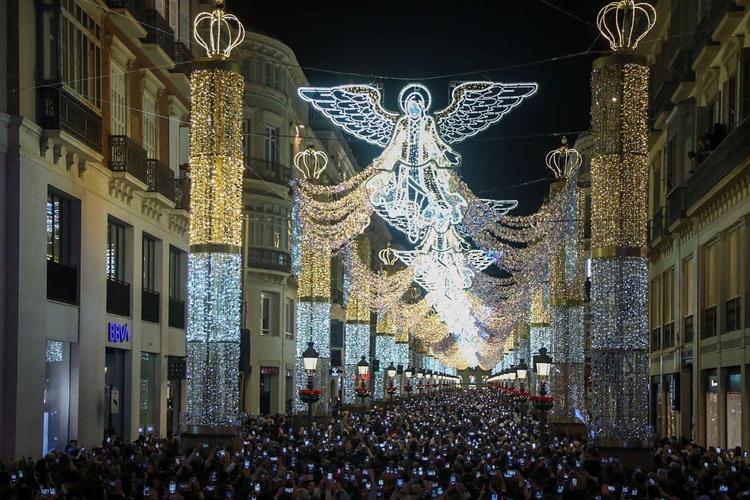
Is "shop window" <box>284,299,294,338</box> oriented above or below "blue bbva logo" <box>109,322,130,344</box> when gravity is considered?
above

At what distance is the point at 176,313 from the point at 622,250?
20.8m

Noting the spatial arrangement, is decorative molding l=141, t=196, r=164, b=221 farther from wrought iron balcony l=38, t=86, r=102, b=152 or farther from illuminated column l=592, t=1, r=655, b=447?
illuminated column l=592, t=1, r=655, b=447

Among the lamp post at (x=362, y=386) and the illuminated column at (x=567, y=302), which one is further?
the lamp post at (x=362, y=386)

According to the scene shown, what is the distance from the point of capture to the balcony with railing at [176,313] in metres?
40.2

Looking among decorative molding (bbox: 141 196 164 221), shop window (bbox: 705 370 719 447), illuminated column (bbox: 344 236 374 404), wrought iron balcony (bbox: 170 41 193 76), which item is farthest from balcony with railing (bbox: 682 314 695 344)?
wrought iron balcony (bbox: 170 41 193 76)

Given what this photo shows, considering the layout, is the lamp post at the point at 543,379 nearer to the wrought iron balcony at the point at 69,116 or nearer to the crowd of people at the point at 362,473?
the crowd of people at the point at 362,473

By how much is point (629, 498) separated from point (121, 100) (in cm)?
2095

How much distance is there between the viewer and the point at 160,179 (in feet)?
117

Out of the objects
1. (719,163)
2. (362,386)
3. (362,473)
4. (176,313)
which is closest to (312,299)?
(176,313)

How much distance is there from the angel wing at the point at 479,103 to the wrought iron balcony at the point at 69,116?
8.11m

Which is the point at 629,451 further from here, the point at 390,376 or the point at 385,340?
the point at 390,376

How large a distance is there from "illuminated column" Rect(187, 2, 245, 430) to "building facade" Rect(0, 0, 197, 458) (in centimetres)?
388

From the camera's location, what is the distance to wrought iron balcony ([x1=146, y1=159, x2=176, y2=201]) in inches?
1375

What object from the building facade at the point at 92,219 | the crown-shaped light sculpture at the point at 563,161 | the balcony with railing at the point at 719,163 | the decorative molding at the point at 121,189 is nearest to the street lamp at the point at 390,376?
the building facade at the point at 92,219
